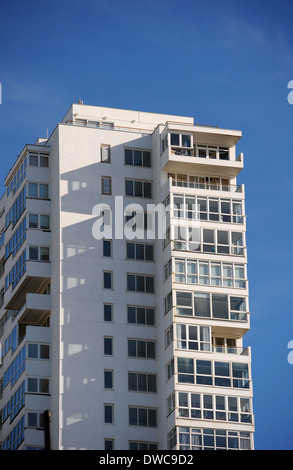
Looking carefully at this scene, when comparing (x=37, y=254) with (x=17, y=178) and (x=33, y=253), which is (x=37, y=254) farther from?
(x=17, y=178)

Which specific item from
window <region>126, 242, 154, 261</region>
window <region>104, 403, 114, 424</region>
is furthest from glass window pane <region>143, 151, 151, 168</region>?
window <region>104, 403, 114, 424</region>

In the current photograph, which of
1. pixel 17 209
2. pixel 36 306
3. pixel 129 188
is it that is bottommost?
pixel 36 306

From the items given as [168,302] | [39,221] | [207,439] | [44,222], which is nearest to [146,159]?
[44,222]

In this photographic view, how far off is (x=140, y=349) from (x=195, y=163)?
15.2 metres

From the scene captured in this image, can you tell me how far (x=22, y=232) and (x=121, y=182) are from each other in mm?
8815

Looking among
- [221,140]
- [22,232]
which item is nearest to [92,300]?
[22,232]

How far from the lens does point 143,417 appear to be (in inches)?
3947

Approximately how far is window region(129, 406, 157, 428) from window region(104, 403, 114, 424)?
1542mm

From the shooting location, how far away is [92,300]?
102 meters

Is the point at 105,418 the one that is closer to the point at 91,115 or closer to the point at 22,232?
the point at 22,232

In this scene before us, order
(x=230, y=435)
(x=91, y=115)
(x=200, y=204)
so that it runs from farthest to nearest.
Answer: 1. (x=91, y=115)
2. (x=200, y=204)
3. (x=230, y=435)

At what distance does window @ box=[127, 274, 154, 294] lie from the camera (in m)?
104

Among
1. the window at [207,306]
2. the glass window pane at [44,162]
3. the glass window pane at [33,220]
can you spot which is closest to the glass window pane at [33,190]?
the glass window pane at [33,220]

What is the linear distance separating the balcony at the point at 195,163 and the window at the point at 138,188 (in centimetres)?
249
